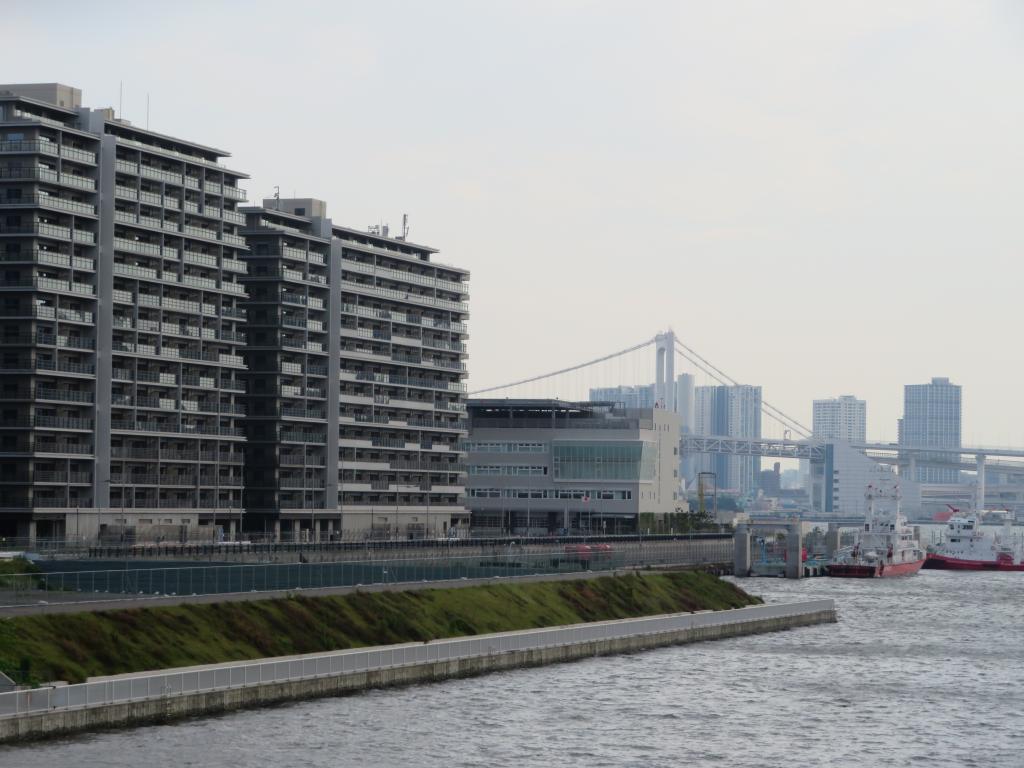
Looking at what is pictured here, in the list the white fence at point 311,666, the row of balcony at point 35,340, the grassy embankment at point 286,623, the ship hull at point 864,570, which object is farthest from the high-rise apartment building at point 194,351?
the white fence at point 311,666

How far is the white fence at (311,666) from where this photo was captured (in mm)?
57094

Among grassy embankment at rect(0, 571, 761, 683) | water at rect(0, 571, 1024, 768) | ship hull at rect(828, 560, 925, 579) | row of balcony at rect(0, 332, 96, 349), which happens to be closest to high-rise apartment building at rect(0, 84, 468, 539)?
row of balcony at rect(0, 332, 96, 349)

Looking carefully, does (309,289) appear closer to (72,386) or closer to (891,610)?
(72,386)

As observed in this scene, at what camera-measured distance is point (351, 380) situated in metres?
164

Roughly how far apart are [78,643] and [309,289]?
9685 centimetres

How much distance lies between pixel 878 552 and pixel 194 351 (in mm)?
82489

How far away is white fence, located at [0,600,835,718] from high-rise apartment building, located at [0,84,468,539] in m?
50.4

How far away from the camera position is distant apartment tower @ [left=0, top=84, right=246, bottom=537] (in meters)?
125

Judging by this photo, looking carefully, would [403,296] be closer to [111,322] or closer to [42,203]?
[111,322]

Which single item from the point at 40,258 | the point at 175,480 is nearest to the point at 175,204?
the point at 40,258

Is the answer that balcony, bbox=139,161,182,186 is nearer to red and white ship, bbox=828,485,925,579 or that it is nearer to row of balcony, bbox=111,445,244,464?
row of balcony, bbox=111,445,244,464

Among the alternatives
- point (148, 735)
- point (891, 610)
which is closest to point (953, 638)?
point (891, 610)

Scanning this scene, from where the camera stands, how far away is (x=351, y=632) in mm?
77750

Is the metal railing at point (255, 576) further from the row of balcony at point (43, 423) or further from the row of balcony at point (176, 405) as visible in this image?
the row of balcony at point (176, 405)
